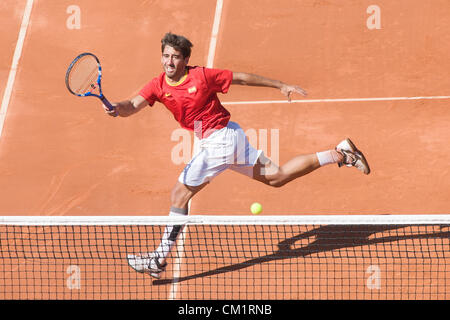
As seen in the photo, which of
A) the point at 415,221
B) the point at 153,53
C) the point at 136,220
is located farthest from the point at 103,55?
the point at 415,221

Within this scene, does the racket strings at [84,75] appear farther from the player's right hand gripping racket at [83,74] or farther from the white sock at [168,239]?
the white sock at [168,239]

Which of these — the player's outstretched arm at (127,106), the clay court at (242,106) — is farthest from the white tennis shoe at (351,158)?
the player's outstretched arm at (127,106)

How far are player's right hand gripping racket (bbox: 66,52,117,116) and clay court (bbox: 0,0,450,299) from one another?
2.27m

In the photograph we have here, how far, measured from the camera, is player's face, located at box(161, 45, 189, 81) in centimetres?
837

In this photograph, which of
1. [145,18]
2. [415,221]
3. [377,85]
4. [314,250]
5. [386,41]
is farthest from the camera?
[145,18]

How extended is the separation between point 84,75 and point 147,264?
2.16 meters

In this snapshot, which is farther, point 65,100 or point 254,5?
point 254,5

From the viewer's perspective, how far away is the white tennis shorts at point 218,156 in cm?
854

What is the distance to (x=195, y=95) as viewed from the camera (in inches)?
335

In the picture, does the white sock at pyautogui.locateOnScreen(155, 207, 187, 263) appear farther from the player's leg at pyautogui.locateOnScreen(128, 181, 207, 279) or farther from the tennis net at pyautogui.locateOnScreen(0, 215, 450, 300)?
the tennis net at pyautogui.locateOnScreen(0, 215, 450, 300)

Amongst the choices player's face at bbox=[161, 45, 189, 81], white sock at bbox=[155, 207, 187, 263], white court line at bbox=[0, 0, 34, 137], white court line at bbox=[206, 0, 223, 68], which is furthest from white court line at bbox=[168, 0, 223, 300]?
white court line at bbox=[0, 0, 34, 137]

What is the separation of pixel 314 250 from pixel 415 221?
1.70m

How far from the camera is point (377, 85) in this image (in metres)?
12.5
